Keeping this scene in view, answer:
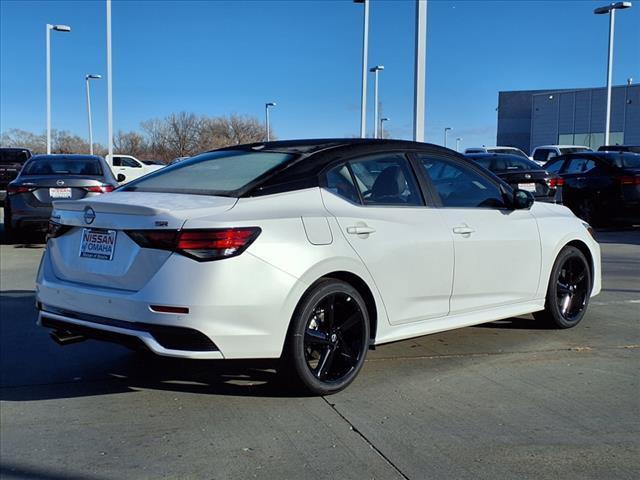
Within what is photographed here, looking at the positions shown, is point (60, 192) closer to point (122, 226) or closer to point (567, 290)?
point (122, 226)

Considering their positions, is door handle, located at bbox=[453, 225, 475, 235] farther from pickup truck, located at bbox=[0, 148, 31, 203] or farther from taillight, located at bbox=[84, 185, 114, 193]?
pickup truck, located at bbox=[0, 148, 31, 203]

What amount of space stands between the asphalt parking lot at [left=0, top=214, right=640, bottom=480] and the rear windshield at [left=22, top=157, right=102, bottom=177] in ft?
20.4

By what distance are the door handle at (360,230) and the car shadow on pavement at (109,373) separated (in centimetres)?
96

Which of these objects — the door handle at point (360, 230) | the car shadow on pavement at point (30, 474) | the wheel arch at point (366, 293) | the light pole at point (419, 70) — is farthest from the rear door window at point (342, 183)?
the light pole at point (419, 70)

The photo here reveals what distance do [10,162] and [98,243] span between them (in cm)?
2111

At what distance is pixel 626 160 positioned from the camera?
15102 millimetres

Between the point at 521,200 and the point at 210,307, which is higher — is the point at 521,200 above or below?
above

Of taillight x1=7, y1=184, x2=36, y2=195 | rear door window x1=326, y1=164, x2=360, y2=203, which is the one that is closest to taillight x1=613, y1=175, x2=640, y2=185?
taillight x1=7, y1=184, x2=36, y2=195

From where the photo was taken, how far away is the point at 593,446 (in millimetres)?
3707

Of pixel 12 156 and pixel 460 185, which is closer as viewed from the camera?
pixel 460 185

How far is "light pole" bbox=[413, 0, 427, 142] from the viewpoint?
1375 cm

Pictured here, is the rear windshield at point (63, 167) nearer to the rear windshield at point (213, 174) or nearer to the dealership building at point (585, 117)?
the rear windshield at point (213, 174)

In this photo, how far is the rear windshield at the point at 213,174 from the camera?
447 centimetres

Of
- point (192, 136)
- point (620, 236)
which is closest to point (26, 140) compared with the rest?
point (192, 136)
